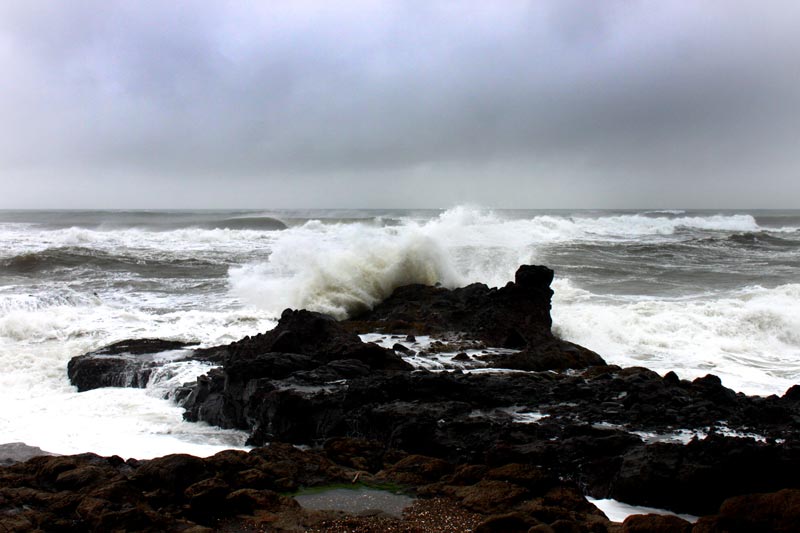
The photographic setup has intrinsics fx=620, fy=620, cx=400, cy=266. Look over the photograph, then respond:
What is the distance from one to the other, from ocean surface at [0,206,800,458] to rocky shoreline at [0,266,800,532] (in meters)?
1.07

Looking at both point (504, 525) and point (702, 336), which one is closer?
point (504, 525)

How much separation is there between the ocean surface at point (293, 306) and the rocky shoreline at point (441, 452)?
1067 mm

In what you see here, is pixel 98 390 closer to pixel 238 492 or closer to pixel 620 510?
pixel 238 492

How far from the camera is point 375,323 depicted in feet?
39.5

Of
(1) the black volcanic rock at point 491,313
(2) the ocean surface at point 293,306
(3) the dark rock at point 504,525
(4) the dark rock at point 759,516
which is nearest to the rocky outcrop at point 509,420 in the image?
(3) the dark rock at point 504,525

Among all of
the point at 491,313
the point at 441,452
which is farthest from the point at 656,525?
the point at 491,313

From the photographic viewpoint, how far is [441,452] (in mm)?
5949

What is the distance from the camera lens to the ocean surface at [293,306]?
27.2ft

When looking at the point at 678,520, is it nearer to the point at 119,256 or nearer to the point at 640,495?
the point at 640,495

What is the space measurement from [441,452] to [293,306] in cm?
876

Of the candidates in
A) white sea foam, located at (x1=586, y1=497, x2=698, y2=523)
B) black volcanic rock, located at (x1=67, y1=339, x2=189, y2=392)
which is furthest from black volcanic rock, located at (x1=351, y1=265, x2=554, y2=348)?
white sea foam, located at (x1=586, y1=497, x2=698, y2=523)

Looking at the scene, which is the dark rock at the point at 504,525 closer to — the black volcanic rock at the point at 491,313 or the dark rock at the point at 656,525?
the dark rock at the point at 656,525

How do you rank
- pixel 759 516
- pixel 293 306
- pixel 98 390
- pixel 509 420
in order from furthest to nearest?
pixel 293 306 → pixel 98 390 → pixel 509 420 → pixel 759 516

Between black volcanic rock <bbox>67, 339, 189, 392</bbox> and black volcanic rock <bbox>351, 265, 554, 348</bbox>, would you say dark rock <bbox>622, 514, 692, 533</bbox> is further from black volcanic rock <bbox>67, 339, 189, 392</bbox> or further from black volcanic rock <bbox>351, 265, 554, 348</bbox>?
black volcanic rock <bbox>67, 339, 189, 392</bbox>
